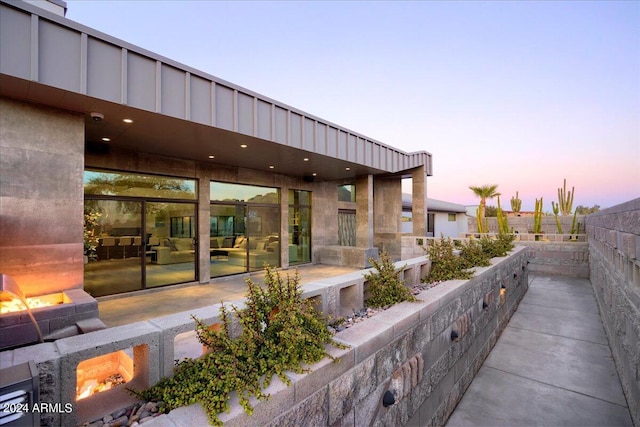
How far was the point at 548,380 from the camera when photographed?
4312 millimetres

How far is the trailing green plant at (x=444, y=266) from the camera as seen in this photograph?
15.2 feet

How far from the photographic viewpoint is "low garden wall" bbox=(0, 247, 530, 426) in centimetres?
144

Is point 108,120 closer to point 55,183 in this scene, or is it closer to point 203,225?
point 55,183

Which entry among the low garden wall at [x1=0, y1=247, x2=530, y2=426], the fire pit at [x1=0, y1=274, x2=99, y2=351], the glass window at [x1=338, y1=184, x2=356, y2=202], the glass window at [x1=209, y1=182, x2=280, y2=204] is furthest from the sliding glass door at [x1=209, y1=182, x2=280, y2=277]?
the low garden wall at [x1=0, y1=247, x2=530, y2=426]

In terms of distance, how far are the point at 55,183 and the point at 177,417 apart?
4.79 metres

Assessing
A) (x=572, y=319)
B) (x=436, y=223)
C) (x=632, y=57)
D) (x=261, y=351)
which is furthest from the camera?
(x=436, y=223)

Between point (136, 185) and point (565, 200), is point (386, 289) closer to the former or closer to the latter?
point (136, 185)

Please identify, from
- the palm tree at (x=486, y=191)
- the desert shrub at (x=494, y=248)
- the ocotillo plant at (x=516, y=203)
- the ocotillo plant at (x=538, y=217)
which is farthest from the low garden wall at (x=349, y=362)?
the palm tree at (x=486, y=191)

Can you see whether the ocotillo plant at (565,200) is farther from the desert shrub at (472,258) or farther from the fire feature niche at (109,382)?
the fire feature niche at (109,382)

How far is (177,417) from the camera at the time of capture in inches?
56.9

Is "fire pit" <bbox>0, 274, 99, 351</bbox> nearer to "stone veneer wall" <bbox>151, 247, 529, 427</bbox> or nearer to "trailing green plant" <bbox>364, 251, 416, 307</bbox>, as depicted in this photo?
"stone veneer wall" <bbox>151, 247, 529, 427</bbox>

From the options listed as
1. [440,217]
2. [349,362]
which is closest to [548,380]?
[349,362]

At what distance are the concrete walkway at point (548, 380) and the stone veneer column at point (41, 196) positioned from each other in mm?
6257

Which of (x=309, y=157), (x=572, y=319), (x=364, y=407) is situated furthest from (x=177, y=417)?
Answer: (x=572, y=319)
